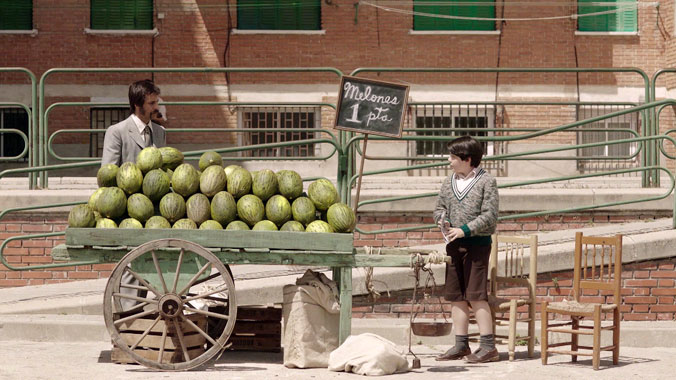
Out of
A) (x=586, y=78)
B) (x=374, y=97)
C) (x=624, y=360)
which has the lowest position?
(x=624, y=360)

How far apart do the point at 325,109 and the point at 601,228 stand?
38.4 ft

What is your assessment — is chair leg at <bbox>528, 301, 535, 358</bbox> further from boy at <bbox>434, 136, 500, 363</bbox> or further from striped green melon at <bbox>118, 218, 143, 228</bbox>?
striped green melon at <bbox>118, 218, 143, 228</bbox>

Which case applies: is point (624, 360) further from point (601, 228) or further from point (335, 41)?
point (335, 41)

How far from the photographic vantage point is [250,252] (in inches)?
316

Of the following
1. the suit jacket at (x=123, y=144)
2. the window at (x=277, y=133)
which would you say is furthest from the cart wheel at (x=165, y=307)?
the window at (x=277, y=133)

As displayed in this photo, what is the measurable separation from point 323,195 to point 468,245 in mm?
1127

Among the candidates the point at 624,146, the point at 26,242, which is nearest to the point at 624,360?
the point at 26,242

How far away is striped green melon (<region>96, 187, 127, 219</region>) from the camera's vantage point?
811cm

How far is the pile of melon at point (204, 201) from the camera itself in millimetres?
8109

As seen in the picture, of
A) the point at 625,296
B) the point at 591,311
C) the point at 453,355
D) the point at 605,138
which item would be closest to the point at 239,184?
the point at 453,355

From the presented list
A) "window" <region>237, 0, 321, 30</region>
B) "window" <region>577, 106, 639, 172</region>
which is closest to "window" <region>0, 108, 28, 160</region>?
"window" <region>237, 0, 321, 30</region>

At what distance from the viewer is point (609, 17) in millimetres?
22531

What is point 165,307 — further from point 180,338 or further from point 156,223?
point 156,223

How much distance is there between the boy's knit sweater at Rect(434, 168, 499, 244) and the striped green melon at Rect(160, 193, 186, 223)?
1.84 meters
